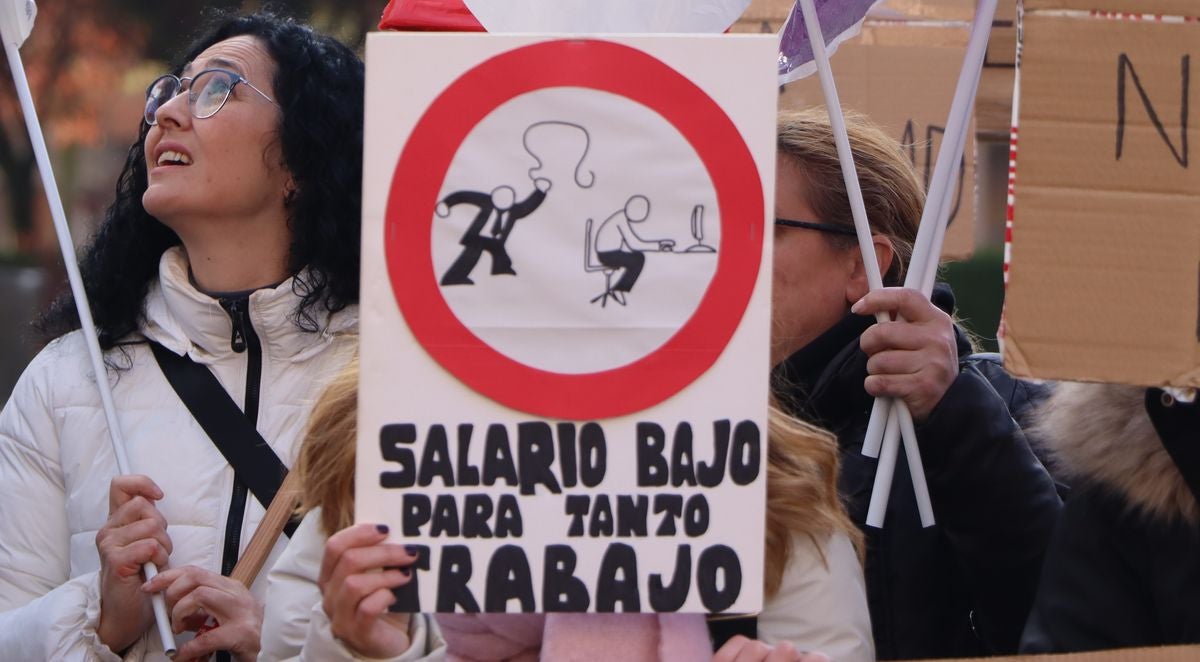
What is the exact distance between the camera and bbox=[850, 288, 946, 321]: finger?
8.16 ft

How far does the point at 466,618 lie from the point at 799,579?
45 cm

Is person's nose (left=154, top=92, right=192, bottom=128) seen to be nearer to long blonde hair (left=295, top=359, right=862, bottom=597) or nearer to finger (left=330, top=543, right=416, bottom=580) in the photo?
long blonde hair (left=295, top=359, right=862, bottom=597)

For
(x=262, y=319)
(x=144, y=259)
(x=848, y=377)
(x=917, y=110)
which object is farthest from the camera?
(x=917, y=110)

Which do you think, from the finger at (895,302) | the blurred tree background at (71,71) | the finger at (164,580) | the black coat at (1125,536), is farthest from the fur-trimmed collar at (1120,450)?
the blurred tree background at (71,71)

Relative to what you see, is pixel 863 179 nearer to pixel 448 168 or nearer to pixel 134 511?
pixel 448 168

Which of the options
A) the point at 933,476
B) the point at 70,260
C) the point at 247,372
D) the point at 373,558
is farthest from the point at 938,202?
the point at 70,260

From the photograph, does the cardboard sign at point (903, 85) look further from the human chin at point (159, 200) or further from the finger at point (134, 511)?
the finger at point (134, 511)

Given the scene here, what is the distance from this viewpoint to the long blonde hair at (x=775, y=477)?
2.23m

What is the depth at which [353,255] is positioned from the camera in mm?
3104

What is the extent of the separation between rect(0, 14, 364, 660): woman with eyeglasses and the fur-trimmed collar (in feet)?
4.21

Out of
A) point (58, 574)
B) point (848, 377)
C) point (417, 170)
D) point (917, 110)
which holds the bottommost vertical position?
point (58, 574)

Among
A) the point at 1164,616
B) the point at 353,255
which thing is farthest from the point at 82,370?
the point at 1164,616

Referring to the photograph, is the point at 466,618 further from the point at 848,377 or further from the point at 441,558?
the point at 848,377

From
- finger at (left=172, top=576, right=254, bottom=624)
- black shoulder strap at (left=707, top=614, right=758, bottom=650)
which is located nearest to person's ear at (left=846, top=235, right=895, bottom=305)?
black shoulder strap at (left=707, top=614, right=758, bottom=650)
